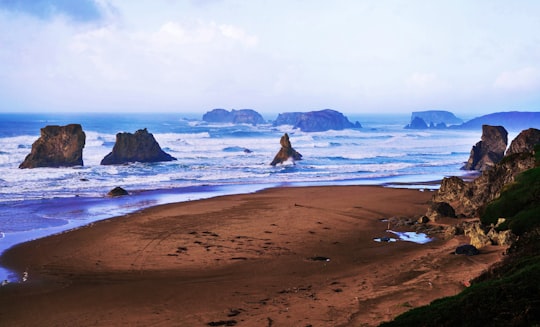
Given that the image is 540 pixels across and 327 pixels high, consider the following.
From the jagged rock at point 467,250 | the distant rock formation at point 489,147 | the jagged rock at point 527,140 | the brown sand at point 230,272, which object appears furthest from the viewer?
the distant rock formation at point 489,147

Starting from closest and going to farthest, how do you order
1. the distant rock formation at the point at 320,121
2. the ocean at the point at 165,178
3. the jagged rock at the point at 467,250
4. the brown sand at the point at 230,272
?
the brown sand at the point at 230,272 → the jagged rock at the point at 467,250 → the ocean at the point at 165,178 → the distant rock formation at the point at 320,121

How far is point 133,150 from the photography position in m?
62.2

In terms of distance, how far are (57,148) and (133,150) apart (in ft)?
27.8

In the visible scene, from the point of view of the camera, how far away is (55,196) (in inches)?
1457

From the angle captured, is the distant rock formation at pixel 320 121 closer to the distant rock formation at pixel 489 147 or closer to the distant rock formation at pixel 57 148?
the distant rock formation at pixel 489 147

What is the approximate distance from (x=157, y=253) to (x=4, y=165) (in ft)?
147

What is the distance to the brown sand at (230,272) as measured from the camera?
1395 cm

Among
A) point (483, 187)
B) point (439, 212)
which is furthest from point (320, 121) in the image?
point (439, 212)

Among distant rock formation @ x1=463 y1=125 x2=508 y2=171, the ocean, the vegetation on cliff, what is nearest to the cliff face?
the ocean

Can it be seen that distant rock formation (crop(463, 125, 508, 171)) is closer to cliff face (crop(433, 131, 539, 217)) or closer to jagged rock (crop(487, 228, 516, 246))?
cliff face (crop(433, 131, 539, 217))

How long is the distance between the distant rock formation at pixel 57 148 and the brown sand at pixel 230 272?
3131 cm

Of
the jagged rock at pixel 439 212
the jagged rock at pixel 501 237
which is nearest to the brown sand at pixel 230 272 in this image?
the jagged rock at pixel 501 237

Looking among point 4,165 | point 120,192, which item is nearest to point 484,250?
point 120,192

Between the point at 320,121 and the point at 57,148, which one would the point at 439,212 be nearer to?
the point at 57,148
